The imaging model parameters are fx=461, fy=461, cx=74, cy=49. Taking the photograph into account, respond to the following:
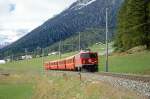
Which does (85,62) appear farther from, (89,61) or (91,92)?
(91,92)

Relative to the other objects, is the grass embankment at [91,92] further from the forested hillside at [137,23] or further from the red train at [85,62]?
the forested hillside at [137,23]

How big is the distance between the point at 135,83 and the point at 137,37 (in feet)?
164

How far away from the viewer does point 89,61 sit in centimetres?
6025

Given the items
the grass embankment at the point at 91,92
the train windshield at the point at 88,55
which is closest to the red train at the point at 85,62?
the train windshield at the point at 88,55

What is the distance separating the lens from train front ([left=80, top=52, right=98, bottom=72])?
194 feet

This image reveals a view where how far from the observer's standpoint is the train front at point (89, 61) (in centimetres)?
5914

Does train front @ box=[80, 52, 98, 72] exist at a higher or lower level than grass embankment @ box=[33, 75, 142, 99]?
higher

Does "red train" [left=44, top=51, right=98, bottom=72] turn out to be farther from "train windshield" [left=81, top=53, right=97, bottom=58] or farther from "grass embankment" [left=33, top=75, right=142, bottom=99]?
"grass embankment" [left=33, top=75, right=142, bottom=99]

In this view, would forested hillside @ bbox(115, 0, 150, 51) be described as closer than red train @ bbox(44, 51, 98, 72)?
No

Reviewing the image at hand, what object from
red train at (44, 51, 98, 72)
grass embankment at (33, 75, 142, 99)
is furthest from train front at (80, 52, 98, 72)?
grass embankment at (33, 75, 142, 99)

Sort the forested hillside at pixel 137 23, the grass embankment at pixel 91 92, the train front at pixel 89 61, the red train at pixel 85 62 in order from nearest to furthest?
the grass embankment at pixel 91 92
the train front at pixel 89 61
the red train at pixel 85 62
the forested hillside at pixel 137 23

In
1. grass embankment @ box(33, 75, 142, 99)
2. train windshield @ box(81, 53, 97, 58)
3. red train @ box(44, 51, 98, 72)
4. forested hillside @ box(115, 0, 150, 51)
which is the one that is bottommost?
grass embankment @ box(33, 75, 142, 99)

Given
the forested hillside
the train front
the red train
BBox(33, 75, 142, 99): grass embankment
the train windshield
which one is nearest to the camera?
BBox(33, 75, 142, 99): grass embankment

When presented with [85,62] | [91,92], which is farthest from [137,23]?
[91,92]
